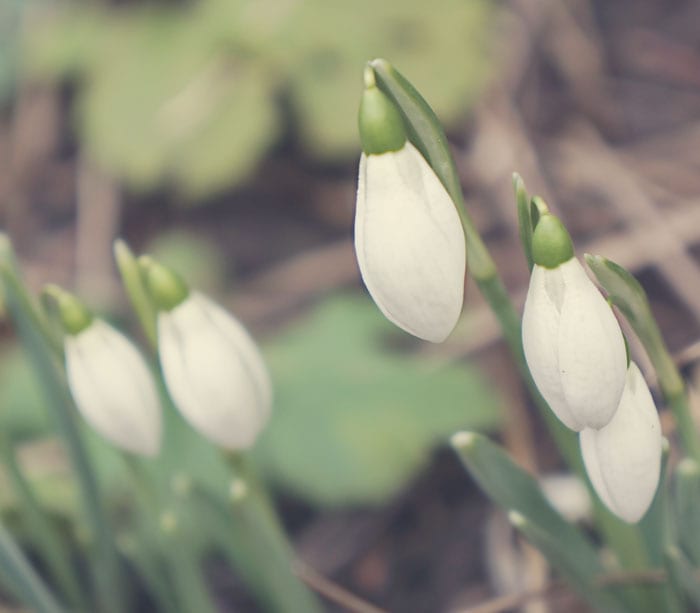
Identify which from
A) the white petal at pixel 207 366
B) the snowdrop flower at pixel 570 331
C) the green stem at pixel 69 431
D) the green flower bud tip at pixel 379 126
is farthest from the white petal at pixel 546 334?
the green stem at pixel 69 431

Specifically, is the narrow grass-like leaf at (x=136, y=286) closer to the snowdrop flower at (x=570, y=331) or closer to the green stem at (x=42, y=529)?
the green stem at (x=42, y=529)

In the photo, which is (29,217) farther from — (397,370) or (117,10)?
(397,370)

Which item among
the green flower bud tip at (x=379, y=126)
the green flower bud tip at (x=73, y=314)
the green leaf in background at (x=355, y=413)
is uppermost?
the green flower bud tip at (x=379, y=126)

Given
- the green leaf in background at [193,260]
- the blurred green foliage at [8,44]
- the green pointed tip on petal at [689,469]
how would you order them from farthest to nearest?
the blurred green foliage at [8,44] → the green leaf in background at [193,260] → the green pointed tip on petal at [689,469]

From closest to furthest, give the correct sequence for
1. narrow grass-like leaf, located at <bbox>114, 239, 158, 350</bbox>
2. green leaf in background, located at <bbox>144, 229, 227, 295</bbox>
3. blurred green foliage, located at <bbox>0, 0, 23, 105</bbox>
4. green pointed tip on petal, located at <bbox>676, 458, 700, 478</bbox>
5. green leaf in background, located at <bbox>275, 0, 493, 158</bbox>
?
green pointed tip on petal, located at <bbox>676, 458, 700, 478</bbox>
narrow grass-like leaf, located at <bbox>114, 239, 158, 350</bbox>
green leaf in background, located at <bbox>144, 229, 227, 295</bbox>
green leaf in background, located at <bbox>275, 0, 493, 158</bbox>
blurred green foliage, located at <bbox>0, 0, 23, 105</bbox>

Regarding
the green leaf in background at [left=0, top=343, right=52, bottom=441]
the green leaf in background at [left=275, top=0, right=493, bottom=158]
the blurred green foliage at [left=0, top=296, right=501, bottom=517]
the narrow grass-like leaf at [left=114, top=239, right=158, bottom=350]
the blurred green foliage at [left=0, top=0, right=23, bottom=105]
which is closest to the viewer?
the narrow grass-like leaf at [left=114, top=239, right=158, bottom=350]

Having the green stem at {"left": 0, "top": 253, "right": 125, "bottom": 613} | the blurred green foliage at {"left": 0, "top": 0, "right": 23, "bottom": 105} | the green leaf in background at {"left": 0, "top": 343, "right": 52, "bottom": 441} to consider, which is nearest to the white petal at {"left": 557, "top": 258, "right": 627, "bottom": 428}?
the green stem at {"left": 0, "top": 253, "right": 125, "bottom": 613}

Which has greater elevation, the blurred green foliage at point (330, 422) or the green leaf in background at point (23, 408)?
the green leaf in background at point (23, 408)

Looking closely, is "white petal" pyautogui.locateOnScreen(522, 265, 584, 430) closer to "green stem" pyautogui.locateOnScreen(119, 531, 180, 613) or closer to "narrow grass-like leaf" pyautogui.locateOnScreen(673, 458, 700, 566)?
"narrow grass-like leaf" pyautogui.locateOnScreen(673, 458, 700, 566)
